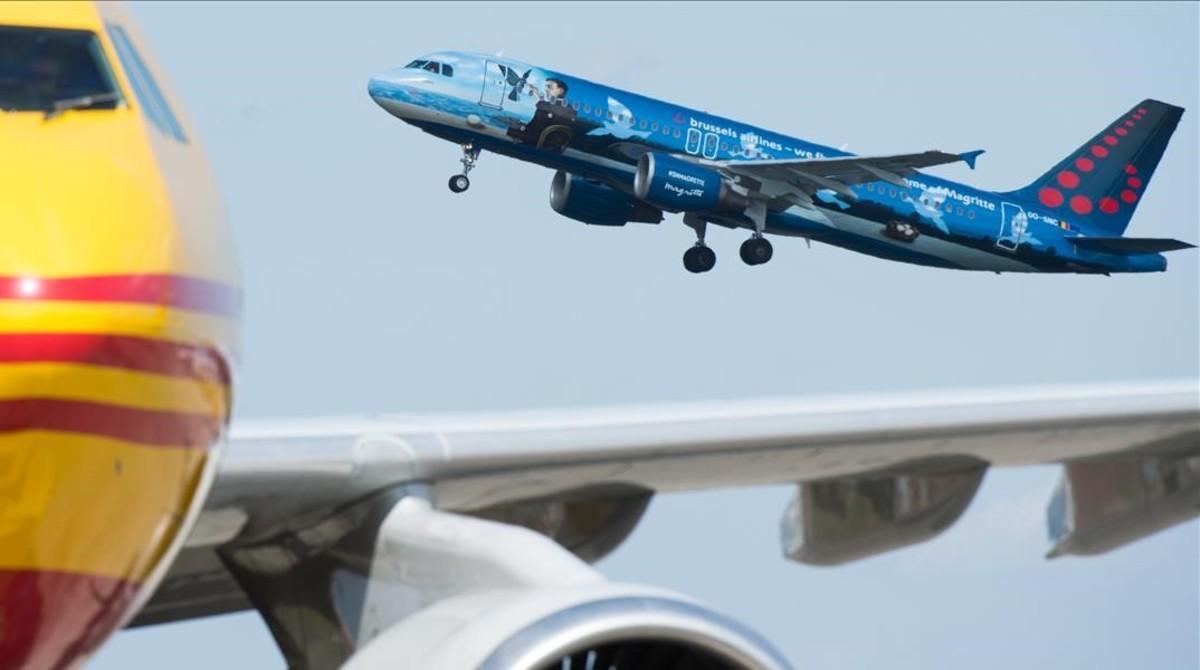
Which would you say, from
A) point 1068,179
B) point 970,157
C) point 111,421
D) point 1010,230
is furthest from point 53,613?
point 1068,179

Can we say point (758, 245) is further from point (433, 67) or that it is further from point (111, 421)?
point (111, 421)

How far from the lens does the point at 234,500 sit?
516 centimetres

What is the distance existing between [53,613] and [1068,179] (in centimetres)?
4747

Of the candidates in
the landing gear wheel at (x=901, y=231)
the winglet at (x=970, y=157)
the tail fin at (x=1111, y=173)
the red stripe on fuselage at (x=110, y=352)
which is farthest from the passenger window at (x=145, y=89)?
the tail fin at (x=1111, y=173)

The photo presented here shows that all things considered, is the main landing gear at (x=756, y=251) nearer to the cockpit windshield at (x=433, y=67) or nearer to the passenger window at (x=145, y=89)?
the cockpit windshield at (x=433, y=67)

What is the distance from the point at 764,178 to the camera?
136 ft

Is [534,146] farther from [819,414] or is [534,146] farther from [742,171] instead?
[819,414]

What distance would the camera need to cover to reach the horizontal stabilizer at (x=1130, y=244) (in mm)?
41125

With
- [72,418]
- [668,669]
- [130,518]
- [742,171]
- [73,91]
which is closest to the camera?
[72,418]

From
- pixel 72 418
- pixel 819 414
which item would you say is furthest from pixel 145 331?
pixel 819 414

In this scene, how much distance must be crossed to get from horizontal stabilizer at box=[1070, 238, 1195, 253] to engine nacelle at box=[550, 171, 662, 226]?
30.9 feet

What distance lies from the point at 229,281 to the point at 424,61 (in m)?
34.7

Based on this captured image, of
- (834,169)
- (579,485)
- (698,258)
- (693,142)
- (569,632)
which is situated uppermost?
(569,632)

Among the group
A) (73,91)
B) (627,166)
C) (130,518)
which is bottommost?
(627,166)
